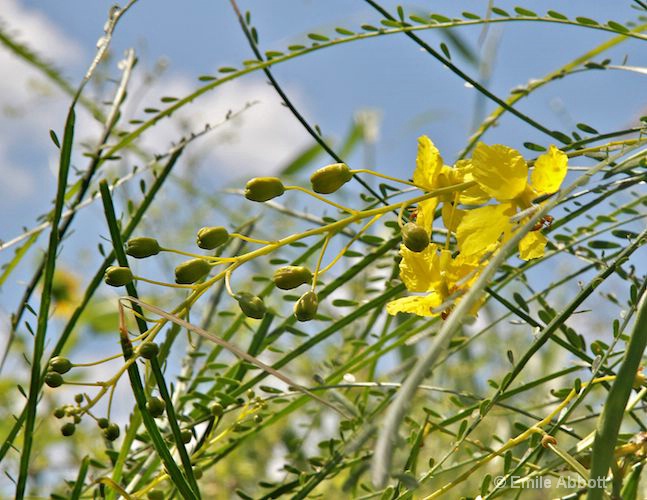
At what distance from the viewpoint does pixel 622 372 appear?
26 centimetres

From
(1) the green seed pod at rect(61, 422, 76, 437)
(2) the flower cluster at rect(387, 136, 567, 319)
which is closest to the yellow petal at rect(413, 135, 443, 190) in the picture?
(2) the flower cluster at rect(387, 136, 567, 319)

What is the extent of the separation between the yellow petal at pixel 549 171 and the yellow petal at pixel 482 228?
0.02m

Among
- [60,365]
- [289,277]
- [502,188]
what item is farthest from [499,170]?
[60,365]

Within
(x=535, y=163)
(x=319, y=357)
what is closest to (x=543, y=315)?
(x=535, y=163)

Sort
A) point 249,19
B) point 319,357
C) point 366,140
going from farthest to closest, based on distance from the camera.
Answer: point 366,140, point 319,357, point 249,19

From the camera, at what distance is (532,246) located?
0.38 meters

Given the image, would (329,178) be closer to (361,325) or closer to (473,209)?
(473,209)

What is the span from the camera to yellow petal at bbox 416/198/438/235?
396mm

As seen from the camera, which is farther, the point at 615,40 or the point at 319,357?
the point at 319,357

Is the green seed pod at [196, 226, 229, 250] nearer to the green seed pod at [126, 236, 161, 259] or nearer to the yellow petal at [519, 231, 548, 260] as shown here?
the green seed pod at [126, 236, 161, 259]

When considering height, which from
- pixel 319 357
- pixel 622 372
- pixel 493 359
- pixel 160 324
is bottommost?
pixel 622 372

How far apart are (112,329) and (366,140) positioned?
2.19 feet

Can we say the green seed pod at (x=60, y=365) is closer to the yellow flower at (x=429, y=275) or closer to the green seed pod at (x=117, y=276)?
the green seed pod at (x=117, y=276)

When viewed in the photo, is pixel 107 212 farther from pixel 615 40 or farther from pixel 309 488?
pixel 615 40
